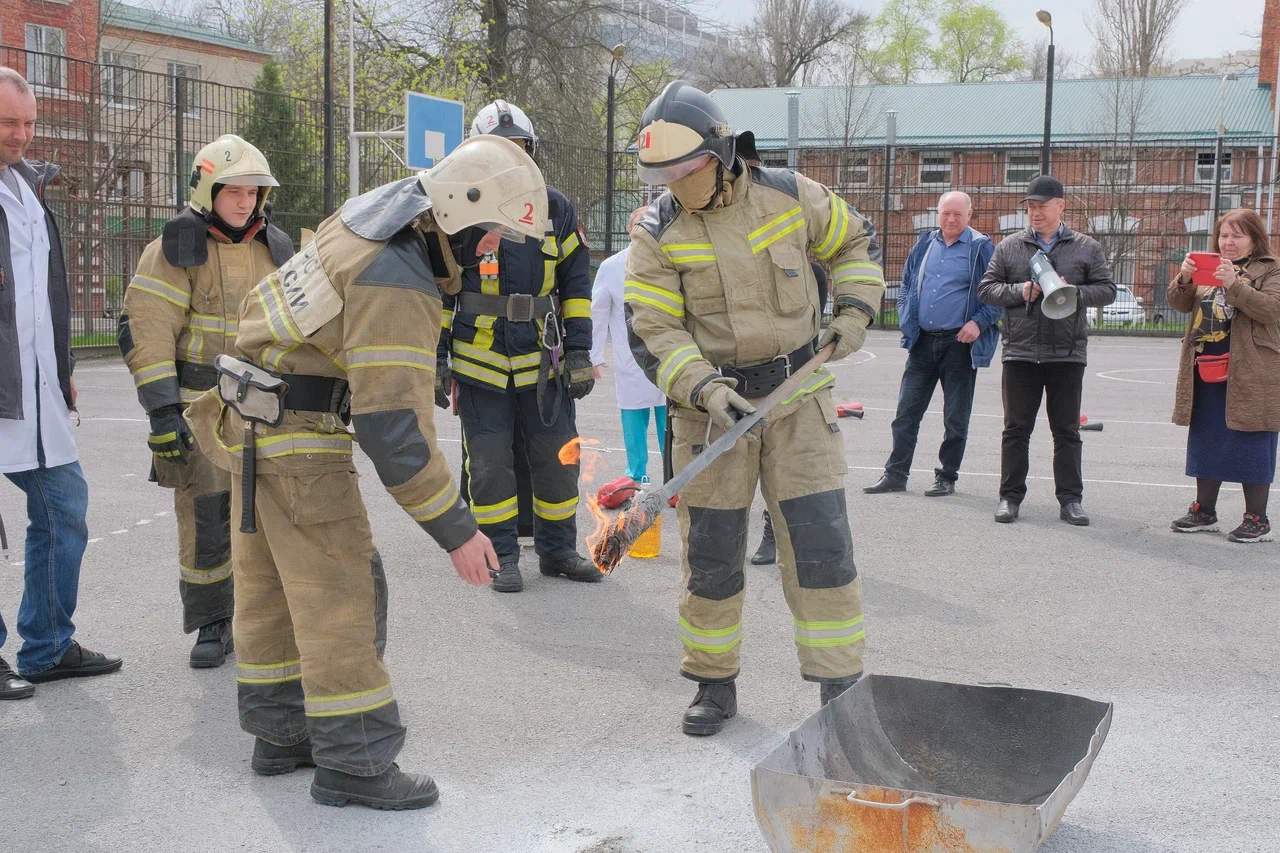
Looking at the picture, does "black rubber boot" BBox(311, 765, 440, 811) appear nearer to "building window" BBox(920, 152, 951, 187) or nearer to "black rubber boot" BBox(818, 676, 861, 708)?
"black rubber boot" BBox(818, 676, 861, 708)

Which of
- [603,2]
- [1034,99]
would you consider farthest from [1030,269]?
[1034,99]

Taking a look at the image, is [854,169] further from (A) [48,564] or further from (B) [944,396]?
(A) [48,564]

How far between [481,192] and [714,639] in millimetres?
1970

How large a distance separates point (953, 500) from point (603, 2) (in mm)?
22696

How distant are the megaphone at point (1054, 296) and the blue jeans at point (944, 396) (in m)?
1.09

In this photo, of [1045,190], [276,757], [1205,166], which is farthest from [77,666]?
[1205,166]

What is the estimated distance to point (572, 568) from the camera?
6805mm

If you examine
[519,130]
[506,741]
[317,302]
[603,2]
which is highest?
[603,2]

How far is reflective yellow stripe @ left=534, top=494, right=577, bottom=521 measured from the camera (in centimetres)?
681

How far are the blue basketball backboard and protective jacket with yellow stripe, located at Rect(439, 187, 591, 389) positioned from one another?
406 inches

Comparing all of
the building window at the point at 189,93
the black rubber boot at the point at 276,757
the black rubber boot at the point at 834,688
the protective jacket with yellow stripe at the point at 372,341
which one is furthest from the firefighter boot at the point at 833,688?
the building window at the point at 189,93

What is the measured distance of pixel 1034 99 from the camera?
1839 inches

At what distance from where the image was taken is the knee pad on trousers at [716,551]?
15.1ft

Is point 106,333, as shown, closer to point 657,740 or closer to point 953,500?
point 953,500
